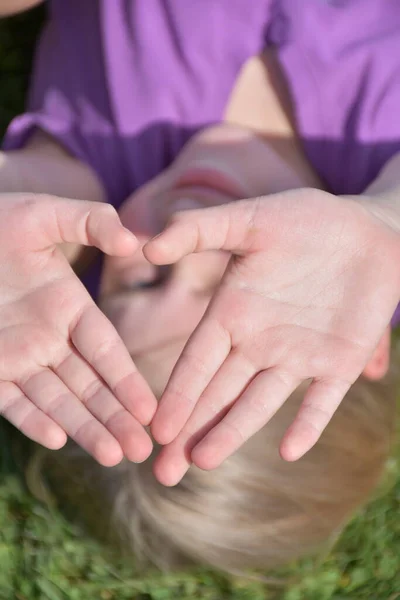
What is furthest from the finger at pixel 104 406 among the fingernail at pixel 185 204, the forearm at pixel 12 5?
the forearm at pixel 12 5

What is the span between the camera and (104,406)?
1.14 metres

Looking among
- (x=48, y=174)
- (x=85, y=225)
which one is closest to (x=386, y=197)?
(x=85, y=225)

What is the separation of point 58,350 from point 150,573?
2.80 feet

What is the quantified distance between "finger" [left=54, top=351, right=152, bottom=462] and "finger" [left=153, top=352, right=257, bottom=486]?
0.12ft

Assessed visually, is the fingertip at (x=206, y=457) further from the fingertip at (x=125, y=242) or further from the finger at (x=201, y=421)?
the fingertip at (x=125, y=242)

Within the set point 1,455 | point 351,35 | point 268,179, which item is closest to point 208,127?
point 268,179

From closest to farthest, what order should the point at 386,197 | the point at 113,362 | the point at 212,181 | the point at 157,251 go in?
the point at 157,251 → the point at 113,362 → the point at 386,197 → the point at 212,181

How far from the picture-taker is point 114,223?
104 cm

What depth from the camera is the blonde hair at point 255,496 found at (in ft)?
5.05

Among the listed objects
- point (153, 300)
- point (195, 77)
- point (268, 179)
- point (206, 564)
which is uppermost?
point (195, 77)

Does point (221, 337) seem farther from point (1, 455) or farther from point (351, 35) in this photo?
point (1, 455)

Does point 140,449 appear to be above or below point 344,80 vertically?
below

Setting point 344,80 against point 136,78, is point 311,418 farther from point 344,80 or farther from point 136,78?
point 136,78

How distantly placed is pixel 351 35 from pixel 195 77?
0.36 meters
